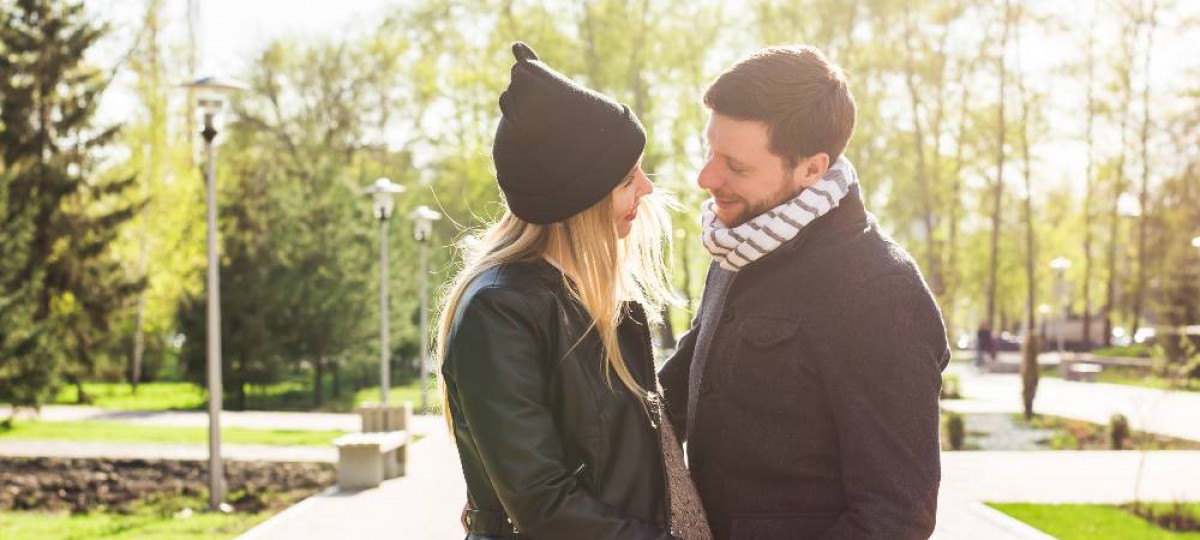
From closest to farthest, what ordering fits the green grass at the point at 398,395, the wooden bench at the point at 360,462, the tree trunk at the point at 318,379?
the wooden bench at the point at 360,462
the tree trunk at the point at 318,379
the green grass at the point at 398,395

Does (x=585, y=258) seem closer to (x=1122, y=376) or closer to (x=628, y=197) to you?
(x=628, y=197)

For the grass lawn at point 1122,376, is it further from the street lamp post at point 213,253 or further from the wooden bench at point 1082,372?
the street lamp post at point 213,253

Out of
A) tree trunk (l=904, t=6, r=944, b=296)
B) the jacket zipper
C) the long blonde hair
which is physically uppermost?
tree trunk (l=904, t=6, r=944, b=296)

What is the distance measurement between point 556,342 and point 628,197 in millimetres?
360

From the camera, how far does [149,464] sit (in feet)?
44.4

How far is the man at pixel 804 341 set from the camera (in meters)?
2.26

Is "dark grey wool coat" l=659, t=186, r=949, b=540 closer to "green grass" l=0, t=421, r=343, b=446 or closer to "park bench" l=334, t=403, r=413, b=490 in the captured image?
"park bench" l=334, t=403, r=413, b=490

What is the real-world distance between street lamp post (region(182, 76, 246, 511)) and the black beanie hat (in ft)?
30.8

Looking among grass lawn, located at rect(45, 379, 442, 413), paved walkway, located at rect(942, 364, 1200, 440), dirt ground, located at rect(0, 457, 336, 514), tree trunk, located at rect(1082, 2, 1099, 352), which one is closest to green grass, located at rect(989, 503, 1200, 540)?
paved walkway, located at rect(942, 364, 1200, 440)

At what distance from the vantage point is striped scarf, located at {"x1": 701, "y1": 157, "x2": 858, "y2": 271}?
2447 mm

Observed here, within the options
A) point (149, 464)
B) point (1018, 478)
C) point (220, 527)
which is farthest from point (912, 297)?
point (149, 464)

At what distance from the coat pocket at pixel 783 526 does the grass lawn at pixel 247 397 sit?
2147 centimetres

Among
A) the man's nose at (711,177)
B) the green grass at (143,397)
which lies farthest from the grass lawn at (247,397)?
the man's nose at (711,177)

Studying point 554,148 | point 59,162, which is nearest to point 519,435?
point 554,148
